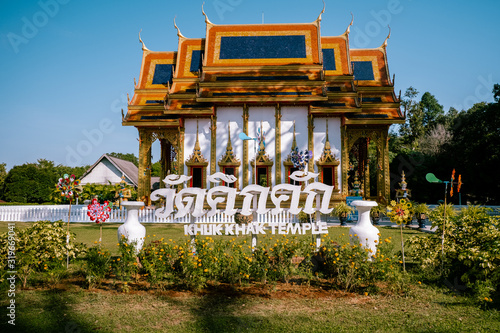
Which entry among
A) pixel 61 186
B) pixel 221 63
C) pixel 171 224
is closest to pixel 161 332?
pixel 61 186

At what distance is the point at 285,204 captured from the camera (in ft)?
62.3

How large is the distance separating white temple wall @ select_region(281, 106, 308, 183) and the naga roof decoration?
59cm

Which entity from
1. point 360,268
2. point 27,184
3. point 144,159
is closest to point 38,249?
point 360,268

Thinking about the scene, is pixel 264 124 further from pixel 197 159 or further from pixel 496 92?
pixel 496 92

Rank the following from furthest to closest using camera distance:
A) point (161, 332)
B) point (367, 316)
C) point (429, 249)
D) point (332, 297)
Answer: point (429, 249) < point (332, 297) < point (367, 316) < point (161, 332)

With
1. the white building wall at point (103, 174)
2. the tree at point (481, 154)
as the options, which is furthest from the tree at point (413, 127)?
the white building wall at point (103, 174)

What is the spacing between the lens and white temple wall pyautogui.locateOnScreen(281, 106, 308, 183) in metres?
19.3

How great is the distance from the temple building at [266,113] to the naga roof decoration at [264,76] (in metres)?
0.06

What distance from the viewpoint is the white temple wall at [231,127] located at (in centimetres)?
1950

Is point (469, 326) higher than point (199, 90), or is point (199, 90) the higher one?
point (199, 90)

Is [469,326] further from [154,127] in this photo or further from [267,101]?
[154,127]

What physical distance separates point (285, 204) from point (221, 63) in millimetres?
9788

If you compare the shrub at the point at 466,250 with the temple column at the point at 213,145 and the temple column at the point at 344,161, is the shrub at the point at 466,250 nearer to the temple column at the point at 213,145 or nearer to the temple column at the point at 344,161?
the temple column at the point at 344,161

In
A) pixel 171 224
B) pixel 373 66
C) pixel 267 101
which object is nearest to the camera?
pixel 171 224
